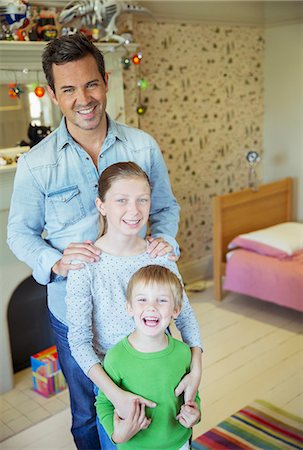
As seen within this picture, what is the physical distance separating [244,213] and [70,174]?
2.46 meters

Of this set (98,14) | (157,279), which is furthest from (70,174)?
(98,14)

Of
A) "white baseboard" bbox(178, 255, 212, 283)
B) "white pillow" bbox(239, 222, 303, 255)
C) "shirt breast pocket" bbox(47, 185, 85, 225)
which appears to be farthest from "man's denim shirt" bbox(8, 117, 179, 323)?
"white baseboard" bbox(178, 255, 212, 283)

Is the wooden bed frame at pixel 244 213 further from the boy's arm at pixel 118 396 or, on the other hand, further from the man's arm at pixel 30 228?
the boy's arm at pixel 118 396

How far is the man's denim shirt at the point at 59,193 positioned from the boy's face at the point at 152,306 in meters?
0.32

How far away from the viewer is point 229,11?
12.7ft

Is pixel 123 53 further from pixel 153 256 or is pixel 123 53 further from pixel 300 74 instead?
pixel 153 256

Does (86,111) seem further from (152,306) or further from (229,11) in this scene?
(229,11)

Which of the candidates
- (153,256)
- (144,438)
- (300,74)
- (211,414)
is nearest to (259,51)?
(300,74)

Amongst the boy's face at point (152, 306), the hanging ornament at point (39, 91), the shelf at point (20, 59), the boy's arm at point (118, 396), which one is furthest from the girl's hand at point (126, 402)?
the shelf at point (20, 59)

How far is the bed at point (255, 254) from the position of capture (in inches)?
132

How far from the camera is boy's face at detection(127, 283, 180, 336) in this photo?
1252mm

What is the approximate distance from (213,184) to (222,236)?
1.87 feet

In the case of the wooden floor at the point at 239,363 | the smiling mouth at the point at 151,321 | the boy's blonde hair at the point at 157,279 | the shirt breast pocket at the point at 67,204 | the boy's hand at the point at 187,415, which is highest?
the shirt breast pocket at the point at 67,204

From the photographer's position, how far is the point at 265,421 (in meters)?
2.42
